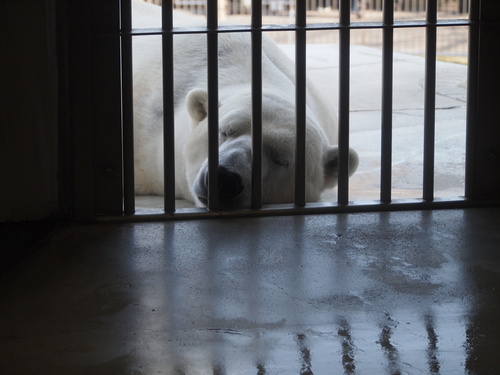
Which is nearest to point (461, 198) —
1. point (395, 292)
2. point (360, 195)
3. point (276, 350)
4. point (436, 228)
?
point (436, 228)

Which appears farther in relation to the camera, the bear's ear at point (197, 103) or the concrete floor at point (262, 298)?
the bear's ear at point (197, 103)

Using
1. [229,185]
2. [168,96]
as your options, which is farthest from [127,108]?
[229,185]

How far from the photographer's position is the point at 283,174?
468cm

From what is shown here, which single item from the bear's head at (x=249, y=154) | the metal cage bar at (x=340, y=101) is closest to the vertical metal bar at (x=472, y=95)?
the metal cage bar at (x=340, y=101)

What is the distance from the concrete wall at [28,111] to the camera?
3828 millimetres

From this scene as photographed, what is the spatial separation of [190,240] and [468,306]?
136 centimetres

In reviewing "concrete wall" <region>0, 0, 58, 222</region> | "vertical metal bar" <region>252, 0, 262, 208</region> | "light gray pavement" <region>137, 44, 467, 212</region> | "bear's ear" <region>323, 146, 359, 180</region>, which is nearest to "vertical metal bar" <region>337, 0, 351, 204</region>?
"vertical metal bar" <region>252, 0, 262, 208</region>

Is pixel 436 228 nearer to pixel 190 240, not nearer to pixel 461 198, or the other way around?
pixel 461 198

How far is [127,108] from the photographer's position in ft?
13.4

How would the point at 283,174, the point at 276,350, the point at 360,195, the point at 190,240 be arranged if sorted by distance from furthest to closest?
the point at 360,195 < the point at 283,174 < the point at 190,240 < the point at 276,350

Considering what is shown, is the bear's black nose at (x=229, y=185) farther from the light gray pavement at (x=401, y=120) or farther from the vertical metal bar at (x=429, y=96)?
the vertical metal bar at (x=429, y=96)

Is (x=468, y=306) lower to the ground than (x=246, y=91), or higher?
lower

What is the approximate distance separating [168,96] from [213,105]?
9.2 inches

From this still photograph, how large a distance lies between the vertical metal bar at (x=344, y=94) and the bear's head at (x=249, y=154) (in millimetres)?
206
